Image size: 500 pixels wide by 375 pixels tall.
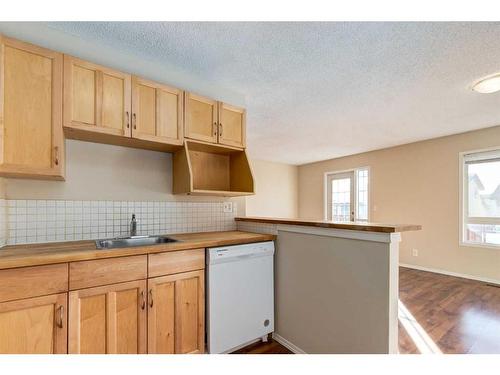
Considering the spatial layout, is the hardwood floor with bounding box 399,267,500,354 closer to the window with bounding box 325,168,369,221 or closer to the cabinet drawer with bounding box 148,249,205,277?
the cabinet drawer with bounding box 148,249,205,277

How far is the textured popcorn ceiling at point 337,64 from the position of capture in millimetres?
1667

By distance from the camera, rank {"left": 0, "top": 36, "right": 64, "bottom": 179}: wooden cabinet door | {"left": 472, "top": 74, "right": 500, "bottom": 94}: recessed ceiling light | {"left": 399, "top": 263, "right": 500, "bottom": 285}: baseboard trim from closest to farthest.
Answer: {"left": 0, "top": 36, "right": 64, "bottom": 179}: wooden cabinet door → {"left": 472, "top": 74, "right": 500, "bottom": 94}: recessed ceiling light → {"left": 399, "top": 263, "right": 500, "bottom": 285}: baseboard trim

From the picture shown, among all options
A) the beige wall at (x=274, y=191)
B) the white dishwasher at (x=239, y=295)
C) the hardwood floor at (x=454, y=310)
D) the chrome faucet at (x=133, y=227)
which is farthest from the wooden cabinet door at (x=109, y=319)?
the beige wall at (x=274, y=191)

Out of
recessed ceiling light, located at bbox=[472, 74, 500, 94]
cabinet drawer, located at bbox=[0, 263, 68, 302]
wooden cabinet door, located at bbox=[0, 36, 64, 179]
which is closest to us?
cabinet drawer, located at bbox=[0, 263, 68, 302]

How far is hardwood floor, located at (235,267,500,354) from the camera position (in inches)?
78.8

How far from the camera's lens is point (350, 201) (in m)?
5.84

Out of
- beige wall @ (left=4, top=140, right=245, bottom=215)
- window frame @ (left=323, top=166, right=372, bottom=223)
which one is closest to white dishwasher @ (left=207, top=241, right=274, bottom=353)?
beige wall @ (left=4, top=140, right=245, bottom=215)

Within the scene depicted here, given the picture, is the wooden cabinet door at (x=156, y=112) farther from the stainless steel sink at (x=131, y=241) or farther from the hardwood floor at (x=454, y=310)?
the hardwood floor at (x=454, y=310)

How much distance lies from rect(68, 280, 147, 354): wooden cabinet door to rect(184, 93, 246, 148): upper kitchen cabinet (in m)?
1.22

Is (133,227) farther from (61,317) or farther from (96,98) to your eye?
(96,98)

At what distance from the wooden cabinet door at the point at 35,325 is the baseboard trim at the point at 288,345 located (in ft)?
4.92

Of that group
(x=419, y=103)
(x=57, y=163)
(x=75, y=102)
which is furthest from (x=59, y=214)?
(x=419, y=103)

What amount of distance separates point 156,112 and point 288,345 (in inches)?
83.0
